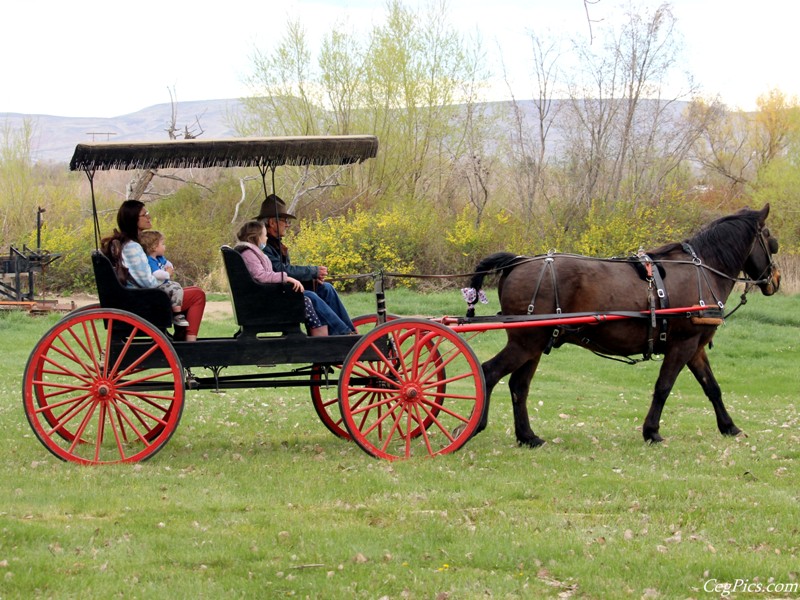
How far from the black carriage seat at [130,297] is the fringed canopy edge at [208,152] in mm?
786

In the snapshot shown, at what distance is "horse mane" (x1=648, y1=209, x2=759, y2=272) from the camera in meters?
9.79

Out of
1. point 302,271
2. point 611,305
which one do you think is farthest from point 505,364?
point 302,271

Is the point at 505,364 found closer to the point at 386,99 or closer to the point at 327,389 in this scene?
the point at 327,389

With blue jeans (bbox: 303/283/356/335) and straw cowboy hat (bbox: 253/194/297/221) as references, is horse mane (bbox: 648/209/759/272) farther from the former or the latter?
straw cowboy hat (bbox: 253/194/297/221)

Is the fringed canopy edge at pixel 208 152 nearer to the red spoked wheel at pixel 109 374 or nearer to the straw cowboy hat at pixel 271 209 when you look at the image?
the straw cowboy hat at pixel 271 209

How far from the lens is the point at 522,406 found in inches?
359

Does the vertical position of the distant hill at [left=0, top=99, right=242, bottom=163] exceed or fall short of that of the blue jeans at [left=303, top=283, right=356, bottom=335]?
it exceeds it

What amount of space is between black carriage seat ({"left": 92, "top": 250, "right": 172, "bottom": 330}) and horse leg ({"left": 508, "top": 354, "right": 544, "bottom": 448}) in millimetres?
3244

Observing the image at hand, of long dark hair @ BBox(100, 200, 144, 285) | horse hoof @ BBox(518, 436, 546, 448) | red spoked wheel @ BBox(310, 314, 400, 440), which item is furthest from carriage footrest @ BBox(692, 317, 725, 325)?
long dark hair @ BBox(100, 200, 144, 285)

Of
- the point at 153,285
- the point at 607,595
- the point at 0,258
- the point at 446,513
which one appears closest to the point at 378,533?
the point at 446,513

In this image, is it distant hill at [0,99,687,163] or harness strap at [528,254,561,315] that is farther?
distant hill at [0,99,687,163]

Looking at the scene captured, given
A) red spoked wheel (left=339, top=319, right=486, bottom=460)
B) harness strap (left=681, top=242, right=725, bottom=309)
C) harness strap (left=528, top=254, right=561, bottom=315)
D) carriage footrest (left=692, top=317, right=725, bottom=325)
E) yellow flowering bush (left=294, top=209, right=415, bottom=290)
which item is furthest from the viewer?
yellow flowering bush (left=294, top=209, right=415, bottom=290)

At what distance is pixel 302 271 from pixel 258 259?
17.1 inches

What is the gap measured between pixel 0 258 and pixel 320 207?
11.6 meters
